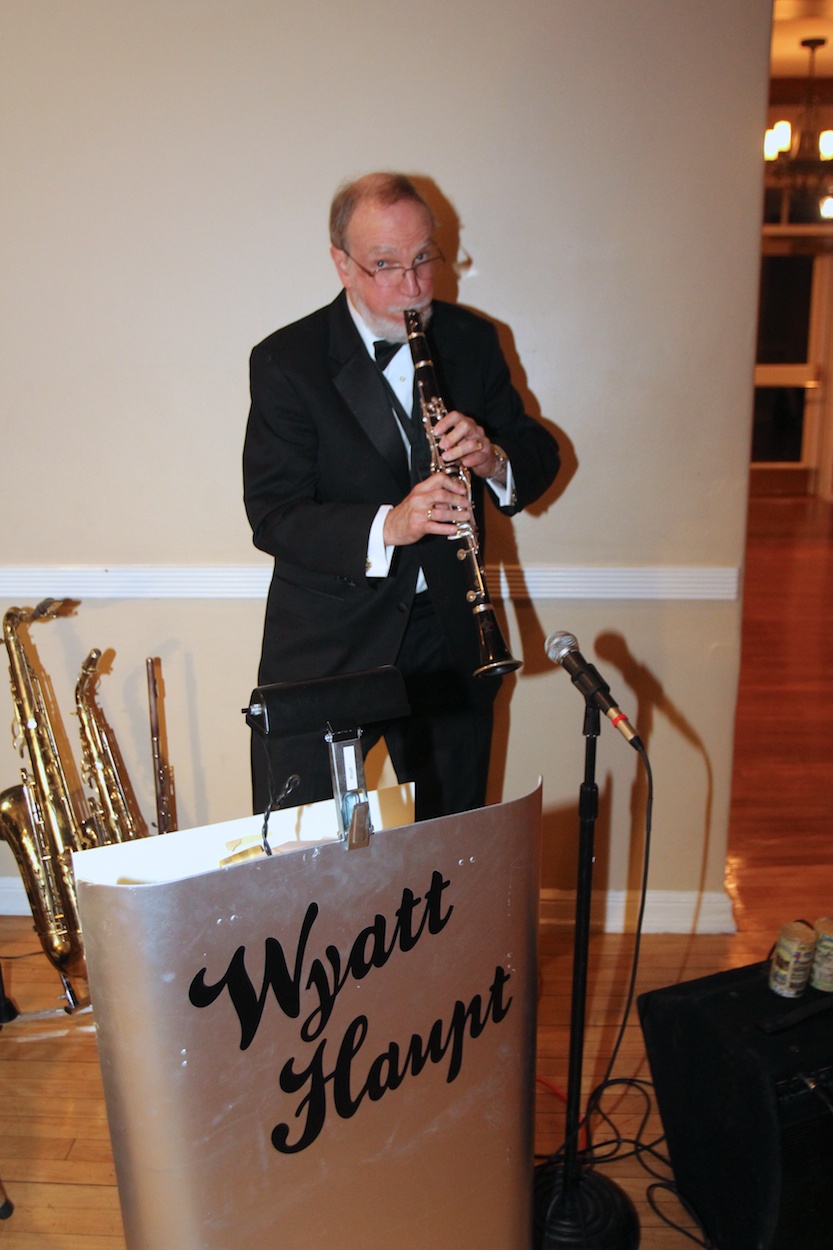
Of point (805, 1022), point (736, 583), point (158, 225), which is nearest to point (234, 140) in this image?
point (158, 225)

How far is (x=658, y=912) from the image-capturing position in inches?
101

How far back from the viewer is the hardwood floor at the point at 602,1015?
1.75 metres

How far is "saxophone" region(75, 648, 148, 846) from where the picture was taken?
97.0 inches

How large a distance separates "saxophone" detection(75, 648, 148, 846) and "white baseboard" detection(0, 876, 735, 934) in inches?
42.6

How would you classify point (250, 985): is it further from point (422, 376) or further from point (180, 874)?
point (422, 376)

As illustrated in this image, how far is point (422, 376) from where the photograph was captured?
171 cm

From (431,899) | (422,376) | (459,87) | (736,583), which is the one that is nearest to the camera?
(431,899)

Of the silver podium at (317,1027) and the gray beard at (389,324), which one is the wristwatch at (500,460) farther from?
the silver podium at (317,1027)

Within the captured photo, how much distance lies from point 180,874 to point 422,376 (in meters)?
0.96

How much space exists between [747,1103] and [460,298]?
1707 millimetres

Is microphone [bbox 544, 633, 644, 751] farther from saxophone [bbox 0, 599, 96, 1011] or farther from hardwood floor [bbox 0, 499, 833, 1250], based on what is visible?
saxophone [bbox 0, 599, 96, 1011]

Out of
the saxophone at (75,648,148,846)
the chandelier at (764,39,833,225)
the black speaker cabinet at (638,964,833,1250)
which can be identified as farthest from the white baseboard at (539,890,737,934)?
the chandelier at (764,39,833,225)

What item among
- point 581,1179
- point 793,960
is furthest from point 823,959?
point 581,1179

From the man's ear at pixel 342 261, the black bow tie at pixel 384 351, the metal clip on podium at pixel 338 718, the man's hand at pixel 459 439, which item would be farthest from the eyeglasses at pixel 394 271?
the metal clip on podium at pixel 338 718
